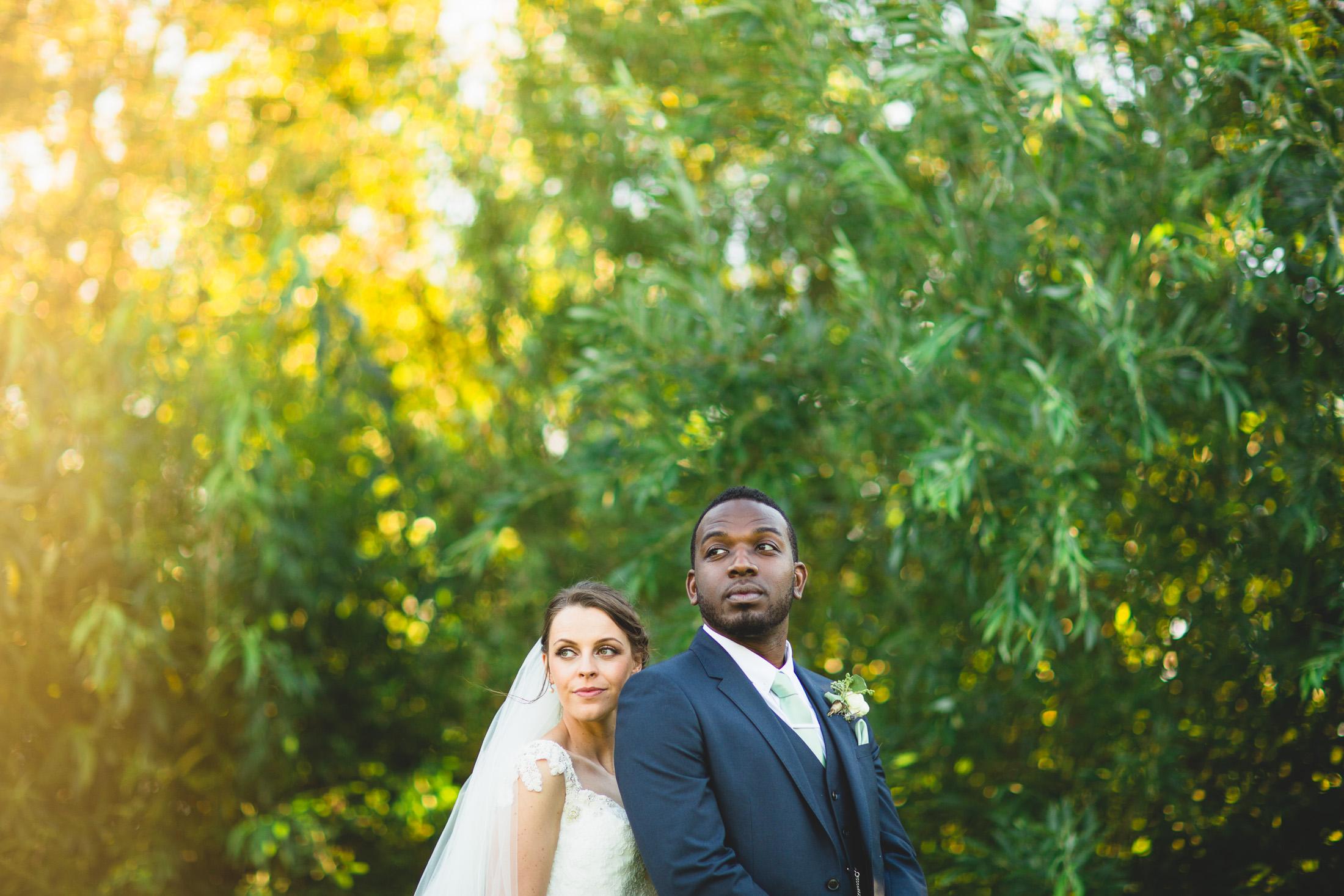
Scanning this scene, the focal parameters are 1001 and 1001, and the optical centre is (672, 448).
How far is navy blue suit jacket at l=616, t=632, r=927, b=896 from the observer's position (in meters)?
1.88

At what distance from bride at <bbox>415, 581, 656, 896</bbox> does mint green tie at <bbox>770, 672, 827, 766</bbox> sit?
1.24 feet

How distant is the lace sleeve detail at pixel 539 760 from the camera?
219cm

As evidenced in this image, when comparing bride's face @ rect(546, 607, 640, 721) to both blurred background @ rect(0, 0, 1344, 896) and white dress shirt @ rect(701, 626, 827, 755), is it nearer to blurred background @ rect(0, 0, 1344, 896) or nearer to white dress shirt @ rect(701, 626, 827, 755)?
white dress shirt @ rect(701, 626, 827, 755)

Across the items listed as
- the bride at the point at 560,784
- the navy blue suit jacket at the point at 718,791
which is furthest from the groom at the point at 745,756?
the bride at the point at 560,784

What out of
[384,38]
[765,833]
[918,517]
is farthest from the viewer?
[384,38]

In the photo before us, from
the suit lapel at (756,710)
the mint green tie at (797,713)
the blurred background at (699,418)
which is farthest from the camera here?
the blurred background at (699,418)

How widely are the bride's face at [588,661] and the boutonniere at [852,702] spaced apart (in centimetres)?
48

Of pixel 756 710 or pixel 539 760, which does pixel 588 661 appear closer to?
pixel 539 760

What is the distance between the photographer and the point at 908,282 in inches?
166

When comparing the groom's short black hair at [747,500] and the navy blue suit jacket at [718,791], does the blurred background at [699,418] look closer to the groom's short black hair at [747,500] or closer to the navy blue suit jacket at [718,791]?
the groom's short black hair at [747,500]

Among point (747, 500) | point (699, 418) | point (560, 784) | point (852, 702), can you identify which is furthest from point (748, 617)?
point (699, 418)

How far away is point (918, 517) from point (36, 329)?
12.2ft

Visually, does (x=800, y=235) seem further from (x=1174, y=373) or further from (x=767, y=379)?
(x=1174, y=373)

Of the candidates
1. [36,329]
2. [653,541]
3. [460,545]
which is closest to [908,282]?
[653,541]
